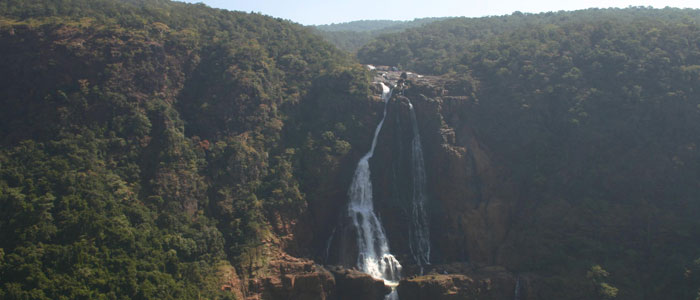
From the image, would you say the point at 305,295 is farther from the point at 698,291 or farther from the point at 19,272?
the point at 698,291

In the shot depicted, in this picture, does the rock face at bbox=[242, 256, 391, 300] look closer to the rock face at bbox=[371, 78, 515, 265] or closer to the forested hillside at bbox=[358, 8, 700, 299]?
the rock face at bbox=[371, 78, 515, 265]

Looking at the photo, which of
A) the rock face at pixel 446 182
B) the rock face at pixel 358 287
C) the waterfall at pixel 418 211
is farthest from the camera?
the waterfall at pixel 418 211

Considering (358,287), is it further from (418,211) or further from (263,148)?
(263,148)

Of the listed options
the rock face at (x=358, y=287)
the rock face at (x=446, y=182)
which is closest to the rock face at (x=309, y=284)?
the rock face at (x=358, y=287)

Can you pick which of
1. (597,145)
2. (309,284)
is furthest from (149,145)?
(597,145)

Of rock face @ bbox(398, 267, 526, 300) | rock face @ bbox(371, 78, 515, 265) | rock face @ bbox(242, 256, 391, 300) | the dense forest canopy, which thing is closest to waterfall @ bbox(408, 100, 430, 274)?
rock face @ bbox(371, 78, 515, 265)

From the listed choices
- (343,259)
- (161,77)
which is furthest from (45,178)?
(343,259)

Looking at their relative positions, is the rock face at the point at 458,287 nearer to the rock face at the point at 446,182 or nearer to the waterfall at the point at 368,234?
the waterfall at the point at 368,234
